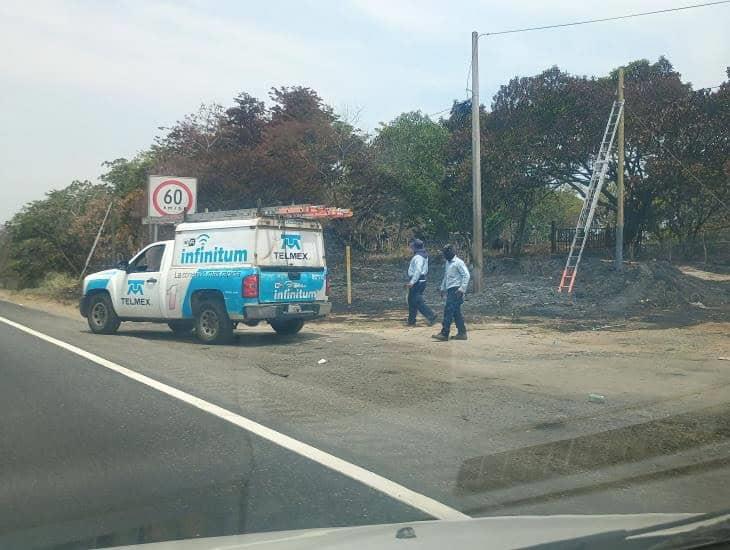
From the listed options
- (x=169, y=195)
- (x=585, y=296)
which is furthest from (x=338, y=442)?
(x=169, y=195)

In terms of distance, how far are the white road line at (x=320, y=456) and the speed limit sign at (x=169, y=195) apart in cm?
1060

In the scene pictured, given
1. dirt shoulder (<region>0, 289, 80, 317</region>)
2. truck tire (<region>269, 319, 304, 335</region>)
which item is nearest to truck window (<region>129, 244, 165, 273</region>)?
truck tire (<region>269, 319, 304, 335</region>)

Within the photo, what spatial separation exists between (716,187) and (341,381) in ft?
66.0

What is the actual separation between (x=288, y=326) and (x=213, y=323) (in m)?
1.92

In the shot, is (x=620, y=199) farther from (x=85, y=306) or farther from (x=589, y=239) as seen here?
(x=85, y=306)

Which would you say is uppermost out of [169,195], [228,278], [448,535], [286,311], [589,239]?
[169,195]

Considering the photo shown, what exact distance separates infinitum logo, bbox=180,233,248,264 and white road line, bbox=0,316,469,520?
10.4ft

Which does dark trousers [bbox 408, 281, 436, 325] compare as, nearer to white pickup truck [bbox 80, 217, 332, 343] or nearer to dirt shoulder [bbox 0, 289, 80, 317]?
white pickup truck [bbox 80, 217, 332, 343]

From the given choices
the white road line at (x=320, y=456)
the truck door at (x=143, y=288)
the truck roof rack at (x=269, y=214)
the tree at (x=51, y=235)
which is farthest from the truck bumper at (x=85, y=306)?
the tree at (x=51, y=235)

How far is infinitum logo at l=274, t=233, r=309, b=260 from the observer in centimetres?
1352

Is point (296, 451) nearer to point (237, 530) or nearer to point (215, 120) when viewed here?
point (237, 530)

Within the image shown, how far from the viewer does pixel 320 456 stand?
6352 mm

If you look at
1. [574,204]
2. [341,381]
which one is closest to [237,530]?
[341,381]

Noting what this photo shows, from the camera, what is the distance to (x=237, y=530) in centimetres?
462
